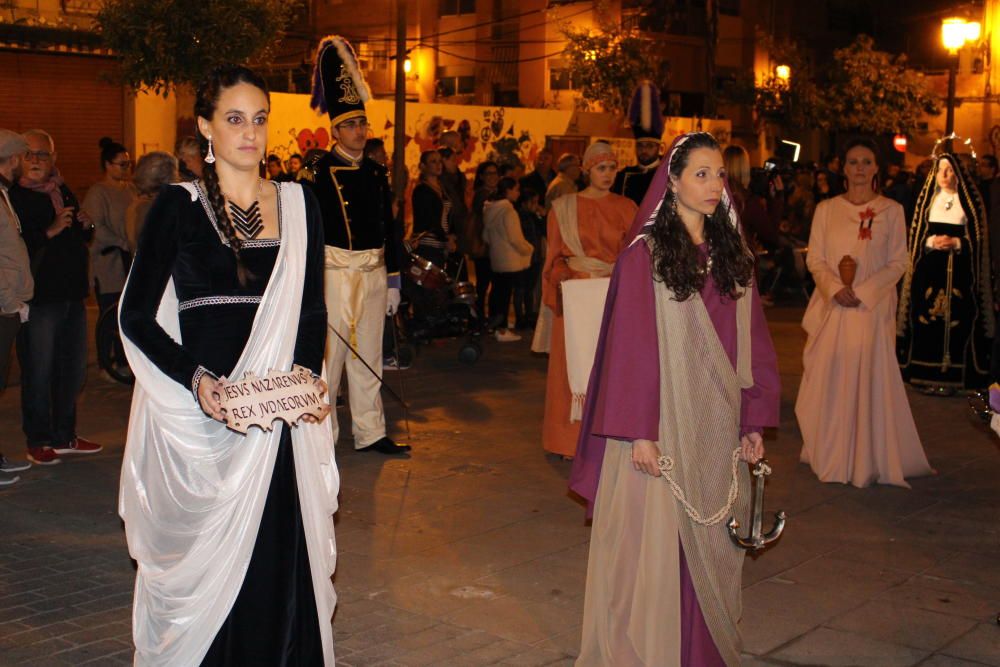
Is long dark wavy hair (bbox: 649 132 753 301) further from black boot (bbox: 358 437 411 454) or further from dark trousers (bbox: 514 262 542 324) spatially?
dark trousers (bbox: 514 262 542 324)

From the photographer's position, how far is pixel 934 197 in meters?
11.2

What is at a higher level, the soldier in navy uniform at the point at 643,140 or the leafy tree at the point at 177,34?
the leafy tree at the point at 177,34

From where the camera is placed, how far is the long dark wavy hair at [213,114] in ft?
13.1

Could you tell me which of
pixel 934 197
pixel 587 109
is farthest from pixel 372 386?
pixel 587 109

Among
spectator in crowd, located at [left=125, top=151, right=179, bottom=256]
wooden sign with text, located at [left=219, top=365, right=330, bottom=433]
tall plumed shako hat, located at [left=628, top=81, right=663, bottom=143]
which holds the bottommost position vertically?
wooden sign with text, located at [left=219, top=365, right=330, bottom=433]

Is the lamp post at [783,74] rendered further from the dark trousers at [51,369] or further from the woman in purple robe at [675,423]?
the woman in purple robe at [675,423]

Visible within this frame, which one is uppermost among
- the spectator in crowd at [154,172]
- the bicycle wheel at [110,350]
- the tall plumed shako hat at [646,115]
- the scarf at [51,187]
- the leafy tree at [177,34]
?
the leafy tree at [177,34]

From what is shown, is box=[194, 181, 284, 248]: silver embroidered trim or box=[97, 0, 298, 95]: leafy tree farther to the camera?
box=[97, 0, 298, 95]: leafy tree

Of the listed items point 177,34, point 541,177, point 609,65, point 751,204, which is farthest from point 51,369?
point 609,65

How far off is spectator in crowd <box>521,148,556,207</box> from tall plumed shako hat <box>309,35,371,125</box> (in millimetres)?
7563

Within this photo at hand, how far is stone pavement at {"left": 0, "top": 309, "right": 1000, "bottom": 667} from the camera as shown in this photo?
5180mm

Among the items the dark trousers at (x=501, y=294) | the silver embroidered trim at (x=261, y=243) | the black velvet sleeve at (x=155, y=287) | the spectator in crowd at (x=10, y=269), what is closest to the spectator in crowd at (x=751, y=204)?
the dark trousers at (x=501, y=294)

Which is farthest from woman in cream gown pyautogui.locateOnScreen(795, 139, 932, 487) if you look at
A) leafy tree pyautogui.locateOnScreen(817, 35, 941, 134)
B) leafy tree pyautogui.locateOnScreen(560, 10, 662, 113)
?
leafy tree pyautogui.locateOnScreen(817, 35, 941, 134)

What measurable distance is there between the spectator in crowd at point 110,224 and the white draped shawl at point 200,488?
7.35m
